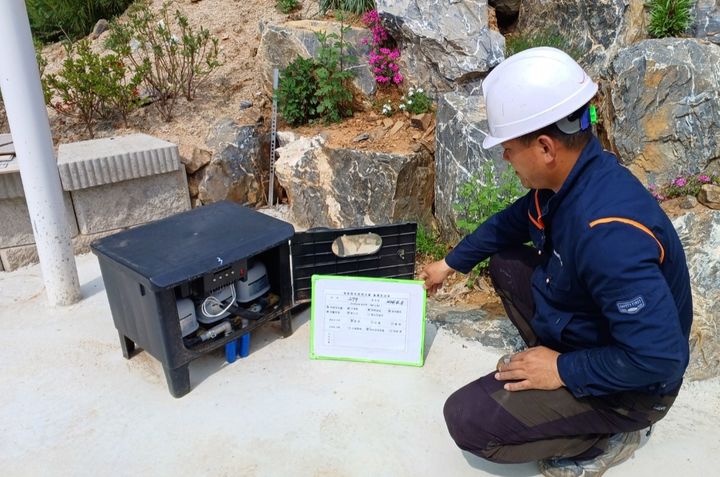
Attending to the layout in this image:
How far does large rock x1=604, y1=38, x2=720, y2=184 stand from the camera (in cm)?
341

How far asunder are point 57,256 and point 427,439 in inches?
87.5

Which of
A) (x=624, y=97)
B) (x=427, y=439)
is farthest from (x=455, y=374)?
(x=624, y=97)

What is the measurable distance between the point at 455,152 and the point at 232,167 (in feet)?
5.84

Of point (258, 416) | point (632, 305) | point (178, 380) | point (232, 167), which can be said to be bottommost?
point (258, 416)

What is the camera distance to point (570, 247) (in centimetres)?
179

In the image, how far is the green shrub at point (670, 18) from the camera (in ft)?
13.0

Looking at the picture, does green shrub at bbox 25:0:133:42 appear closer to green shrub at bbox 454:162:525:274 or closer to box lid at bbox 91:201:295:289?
box lid at bbox 91:201:295:289

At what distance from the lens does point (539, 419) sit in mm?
1893

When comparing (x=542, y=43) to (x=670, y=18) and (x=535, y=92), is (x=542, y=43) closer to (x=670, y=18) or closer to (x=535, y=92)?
(x=670, y=18)

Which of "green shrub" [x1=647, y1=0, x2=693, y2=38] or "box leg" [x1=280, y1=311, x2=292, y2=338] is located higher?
"green shrub" [x1=647, y1=0, x2=693, y2=38]

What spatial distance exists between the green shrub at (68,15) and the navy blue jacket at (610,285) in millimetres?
6787

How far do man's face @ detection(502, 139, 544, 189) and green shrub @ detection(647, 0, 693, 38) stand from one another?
113 inches

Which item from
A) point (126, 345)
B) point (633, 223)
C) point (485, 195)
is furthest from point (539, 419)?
point (126, 345)

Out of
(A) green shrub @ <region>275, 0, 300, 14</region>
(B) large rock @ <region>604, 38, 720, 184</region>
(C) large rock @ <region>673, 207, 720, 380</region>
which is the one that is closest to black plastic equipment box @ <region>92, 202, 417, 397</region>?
(C) large rock @ <region>673, 207, 720, 380</region>
